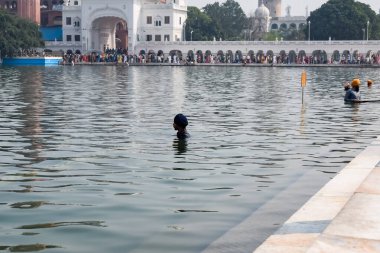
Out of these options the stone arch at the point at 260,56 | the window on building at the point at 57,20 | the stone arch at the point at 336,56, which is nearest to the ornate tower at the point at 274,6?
the window on building at the point at 57,20

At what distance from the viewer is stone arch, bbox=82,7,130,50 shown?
100 meters

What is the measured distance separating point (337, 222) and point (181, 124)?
306 inches

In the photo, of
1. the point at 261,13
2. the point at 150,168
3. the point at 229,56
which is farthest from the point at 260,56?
the point at 150,168

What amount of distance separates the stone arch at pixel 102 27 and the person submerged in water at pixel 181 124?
87.0 metres

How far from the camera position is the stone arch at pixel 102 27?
100 metres

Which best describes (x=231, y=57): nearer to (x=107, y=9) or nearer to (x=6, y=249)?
(x=107, y=9)

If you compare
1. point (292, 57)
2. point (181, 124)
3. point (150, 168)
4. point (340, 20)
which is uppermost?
point (340, 20)

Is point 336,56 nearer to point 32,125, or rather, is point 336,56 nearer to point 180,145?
point 32,125

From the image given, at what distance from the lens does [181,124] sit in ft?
45.6

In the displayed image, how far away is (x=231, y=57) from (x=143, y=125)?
260 feet

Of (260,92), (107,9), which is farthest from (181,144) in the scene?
(107,9)

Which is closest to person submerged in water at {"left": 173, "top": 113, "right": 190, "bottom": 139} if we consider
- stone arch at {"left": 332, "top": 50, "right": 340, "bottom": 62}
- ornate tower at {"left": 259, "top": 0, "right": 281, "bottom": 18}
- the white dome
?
stone arch at {"left": 332, "top": 50, "right": 340, "bottom": 62}

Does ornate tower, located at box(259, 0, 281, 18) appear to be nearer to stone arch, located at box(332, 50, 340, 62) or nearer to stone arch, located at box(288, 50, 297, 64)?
stone arch, located at box(288, 50, 297, 64)

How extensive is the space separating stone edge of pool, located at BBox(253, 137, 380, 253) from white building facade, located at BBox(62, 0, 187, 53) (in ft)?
306
